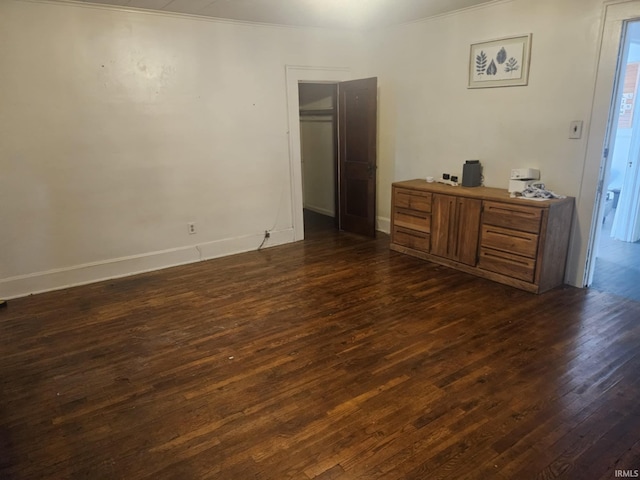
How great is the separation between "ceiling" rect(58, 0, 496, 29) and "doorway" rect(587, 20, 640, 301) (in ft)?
5.66

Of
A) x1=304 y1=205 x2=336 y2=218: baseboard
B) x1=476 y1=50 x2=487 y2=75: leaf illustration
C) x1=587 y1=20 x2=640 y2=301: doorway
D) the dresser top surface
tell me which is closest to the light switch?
x1=587 y1=20 x2=640 y2=301: doorway

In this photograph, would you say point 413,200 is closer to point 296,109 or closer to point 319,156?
point 296,109

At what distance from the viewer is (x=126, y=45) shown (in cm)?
393

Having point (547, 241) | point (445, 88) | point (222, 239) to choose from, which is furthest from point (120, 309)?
point (445, 88)

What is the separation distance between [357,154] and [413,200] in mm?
1140

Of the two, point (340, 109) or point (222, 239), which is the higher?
point (340, 109)

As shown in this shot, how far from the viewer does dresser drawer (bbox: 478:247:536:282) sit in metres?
3.63

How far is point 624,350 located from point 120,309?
3.74 metres

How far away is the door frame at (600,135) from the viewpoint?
10.6ft

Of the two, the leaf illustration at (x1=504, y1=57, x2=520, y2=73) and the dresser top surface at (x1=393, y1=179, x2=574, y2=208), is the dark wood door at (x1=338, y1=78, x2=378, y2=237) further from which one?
the leaf illustration at (x1=504, y1=57, x2=520, y2=73)

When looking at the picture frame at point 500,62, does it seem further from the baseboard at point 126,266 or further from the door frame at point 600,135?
the baseboard at point 126,266

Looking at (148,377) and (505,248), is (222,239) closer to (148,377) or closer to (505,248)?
(148,377)

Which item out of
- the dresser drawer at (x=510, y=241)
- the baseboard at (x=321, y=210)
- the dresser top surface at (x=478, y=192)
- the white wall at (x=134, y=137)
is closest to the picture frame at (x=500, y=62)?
the dresser top surface at (x=478, y=192)

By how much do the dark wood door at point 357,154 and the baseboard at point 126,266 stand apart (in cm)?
91
